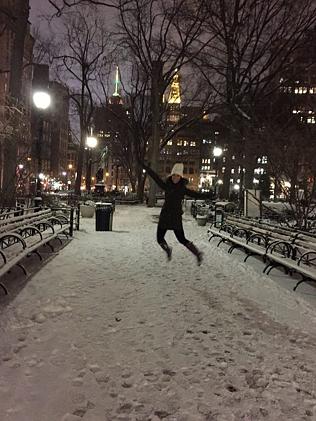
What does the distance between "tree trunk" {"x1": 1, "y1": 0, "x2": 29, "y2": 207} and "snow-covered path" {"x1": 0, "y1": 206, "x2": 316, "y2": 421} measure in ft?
24.5

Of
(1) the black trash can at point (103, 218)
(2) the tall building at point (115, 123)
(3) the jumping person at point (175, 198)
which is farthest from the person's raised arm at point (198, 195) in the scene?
(2) the tall building at point (115, 123)

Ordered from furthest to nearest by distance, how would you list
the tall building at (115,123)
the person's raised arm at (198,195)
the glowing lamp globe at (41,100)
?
the tall building at (115,123), the glowing lamp globe at (41,100), the person's raised arm at (198,195)

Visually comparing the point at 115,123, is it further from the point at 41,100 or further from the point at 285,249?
the point at 285,249

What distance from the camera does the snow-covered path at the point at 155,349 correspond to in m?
3.75

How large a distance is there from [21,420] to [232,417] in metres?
1.59

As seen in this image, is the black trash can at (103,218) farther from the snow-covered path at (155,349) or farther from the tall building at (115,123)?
the tall building at (115,123)

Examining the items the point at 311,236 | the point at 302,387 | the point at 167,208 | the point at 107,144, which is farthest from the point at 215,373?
the point at 107,144

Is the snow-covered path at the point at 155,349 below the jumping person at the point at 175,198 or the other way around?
below

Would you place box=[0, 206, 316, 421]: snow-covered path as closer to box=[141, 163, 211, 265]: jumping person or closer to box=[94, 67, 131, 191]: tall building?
box=[141, 163, 211, 265]: jumping person

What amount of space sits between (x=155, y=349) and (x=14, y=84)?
1545 cm

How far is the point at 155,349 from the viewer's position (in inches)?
198

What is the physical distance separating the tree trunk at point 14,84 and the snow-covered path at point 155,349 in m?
7.46

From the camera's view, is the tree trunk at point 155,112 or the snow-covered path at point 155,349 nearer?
the snow-covered path at point 155,349

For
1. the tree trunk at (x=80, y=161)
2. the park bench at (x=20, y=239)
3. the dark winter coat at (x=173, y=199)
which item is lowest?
the park bench at (x=20, y=239)
